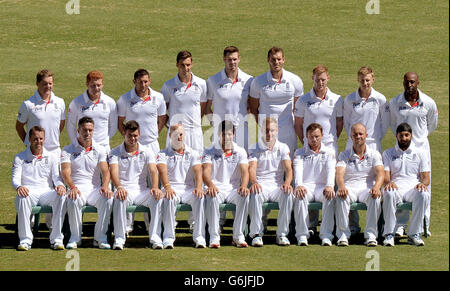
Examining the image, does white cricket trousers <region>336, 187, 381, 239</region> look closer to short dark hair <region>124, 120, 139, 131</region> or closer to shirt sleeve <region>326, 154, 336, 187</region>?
shirt sleeve <region>326, 154, 336, 187</region>

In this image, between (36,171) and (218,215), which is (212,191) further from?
(36,171)

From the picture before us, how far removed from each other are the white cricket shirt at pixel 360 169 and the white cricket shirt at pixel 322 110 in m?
0.79

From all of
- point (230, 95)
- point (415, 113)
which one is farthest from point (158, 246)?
point (415, 113)

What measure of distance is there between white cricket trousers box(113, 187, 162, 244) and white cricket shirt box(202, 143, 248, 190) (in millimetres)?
909

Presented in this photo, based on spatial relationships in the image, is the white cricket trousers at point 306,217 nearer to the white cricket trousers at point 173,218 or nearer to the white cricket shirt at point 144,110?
the white cricket trousers at point 173,218

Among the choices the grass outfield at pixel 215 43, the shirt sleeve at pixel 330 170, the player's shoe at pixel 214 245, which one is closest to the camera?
the player's shoe at pixel 214 245

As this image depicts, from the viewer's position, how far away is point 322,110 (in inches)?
641

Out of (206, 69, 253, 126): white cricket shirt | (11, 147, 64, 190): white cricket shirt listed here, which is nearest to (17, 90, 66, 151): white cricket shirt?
(11, 147, 64, 190): white cricket shirt

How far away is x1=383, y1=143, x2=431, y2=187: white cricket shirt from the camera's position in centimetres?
1565

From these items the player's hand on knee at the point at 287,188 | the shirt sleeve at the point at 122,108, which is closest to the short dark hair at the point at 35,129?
the shirt sleeve at the point at 122,108

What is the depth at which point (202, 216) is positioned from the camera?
596 inches

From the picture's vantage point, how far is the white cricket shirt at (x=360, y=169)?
15641 mm

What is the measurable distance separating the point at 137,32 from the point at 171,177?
1258cm

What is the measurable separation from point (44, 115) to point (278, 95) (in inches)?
124
